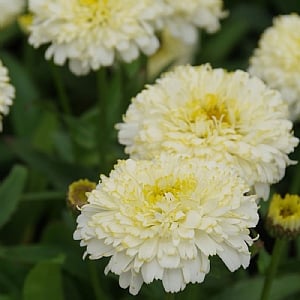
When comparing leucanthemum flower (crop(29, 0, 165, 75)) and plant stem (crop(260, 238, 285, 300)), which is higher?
leucanthemum flower (crop(29, 0, 165, 75))

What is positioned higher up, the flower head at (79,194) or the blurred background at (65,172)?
the flower head at (79,194)

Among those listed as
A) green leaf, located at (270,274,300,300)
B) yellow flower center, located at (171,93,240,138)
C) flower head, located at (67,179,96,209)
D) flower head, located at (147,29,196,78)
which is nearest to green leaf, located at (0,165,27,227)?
flower head, located at (67,179,96,209)

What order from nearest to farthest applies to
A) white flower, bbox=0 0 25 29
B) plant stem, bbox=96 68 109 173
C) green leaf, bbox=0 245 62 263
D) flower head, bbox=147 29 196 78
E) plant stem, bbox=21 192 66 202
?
1. green leaf, bbox=0 245 62 263
2. plant stem, bbox=96 68 109 173
3. plant stem, bbox=21 192 66 202
4. white flower, bbox=0 0 25 29
5. flower head, bbox=147 29 196 78

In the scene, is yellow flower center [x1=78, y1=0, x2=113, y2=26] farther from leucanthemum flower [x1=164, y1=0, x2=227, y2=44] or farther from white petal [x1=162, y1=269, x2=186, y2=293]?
white petal [x1=162, y1=269, x2=186, y2=293]

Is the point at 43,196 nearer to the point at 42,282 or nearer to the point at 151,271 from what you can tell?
the point at 42,282

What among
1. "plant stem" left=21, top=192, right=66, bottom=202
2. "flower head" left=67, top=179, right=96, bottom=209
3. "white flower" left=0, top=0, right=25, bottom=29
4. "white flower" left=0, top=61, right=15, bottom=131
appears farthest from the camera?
"white flower" left=0, top=0, right=25, bottom=29

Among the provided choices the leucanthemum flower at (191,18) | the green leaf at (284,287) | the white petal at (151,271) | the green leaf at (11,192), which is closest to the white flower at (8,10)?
the leucanthemum flower at (191,18)

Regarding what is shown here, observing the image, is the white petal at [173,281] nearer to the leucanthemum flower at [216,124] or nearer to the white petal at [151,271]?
the white petal at [151,271]
